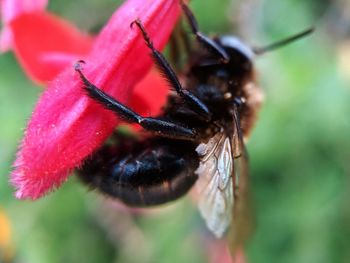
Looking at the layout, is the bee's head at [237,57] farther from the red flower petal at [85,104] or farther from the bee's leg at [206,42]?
the red flower petal at [85,104]

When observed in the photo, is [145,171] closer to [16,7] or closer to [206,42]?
[206,42]

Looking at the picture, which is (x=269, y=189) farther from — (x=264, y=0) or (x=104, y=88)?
(x=104, y=88)

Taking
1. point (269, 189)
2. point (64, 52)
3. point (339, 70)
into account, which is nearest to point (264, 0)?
point (339, 70)

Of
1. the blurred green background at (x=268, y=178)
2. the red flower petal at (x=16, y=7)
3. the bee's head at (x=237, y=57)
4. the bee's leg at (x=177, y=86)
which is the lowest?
the blurred green background at (x=268, y=178)

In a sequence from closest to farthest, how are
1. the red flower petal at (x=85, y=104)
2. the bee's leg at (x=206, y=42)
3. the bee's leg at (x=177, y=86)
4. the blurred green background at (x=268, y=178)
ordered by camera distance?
the red flower petal at (x=85, y=104) → the bee's leg at (x=177, y=86) → the bee's leg at (x=206, y=42) → the blurred green background at (x=268, y=178)

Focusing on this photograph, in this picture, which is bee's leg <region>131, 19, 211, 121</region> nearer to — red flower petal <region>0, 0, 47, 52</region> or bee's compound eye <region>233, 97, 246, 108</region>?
bee's compound eye <region>233, 97, 246, 108</region>

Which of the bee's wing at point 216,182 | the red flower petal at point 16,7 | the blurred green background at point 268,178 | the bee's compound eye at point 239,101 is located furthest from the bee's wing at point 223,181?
the blurred green background at point 268,178
